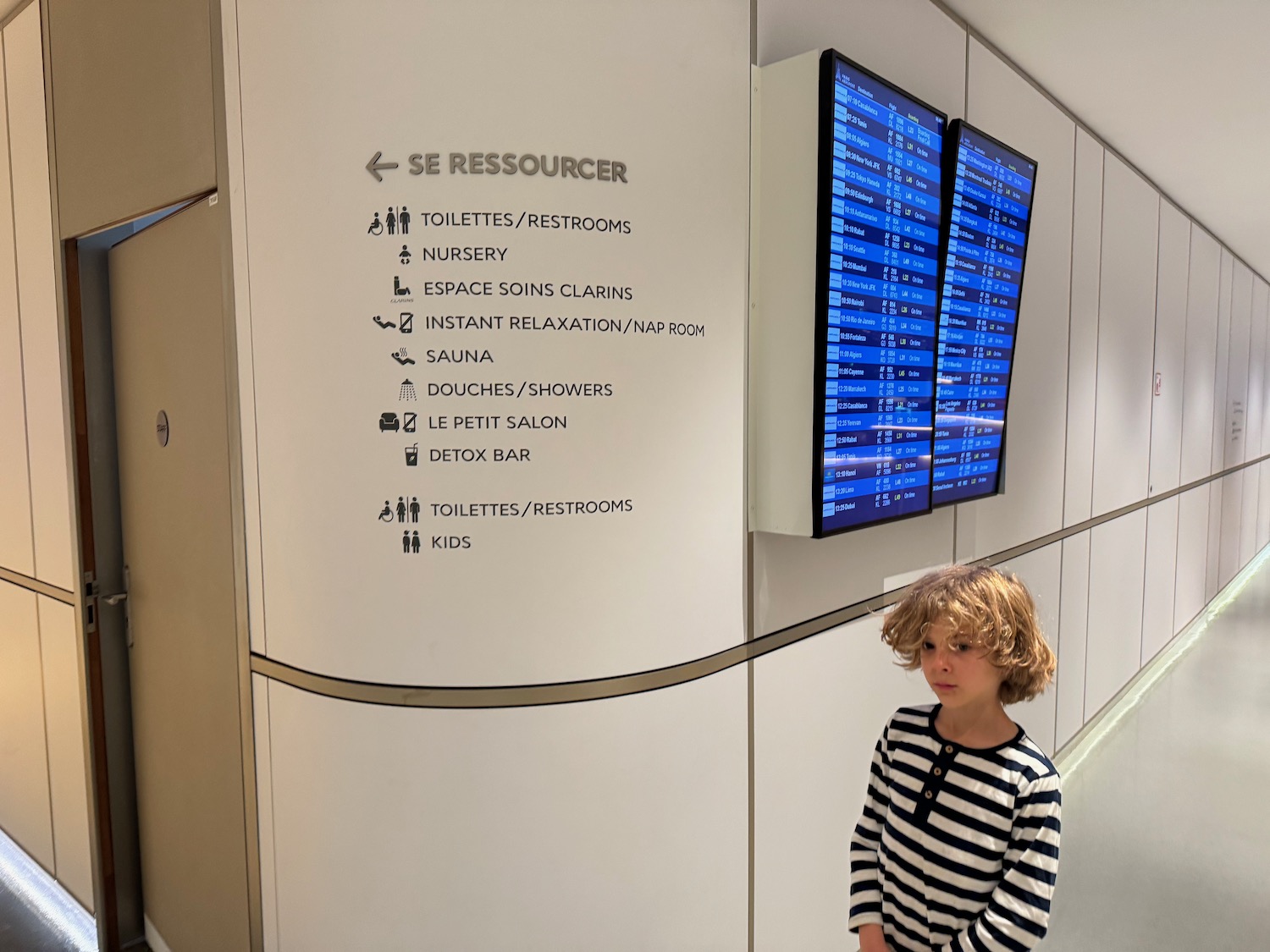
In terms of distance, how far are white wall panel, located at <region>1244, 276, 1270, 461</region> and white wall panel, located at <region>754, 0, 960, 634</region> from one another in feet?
25.5

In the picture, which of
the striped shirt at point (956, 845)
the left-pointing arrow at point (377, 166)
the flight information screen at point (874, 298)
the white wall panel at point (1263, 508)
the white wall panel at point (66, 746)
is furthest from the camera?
the white wall panel at point (1263, 508)

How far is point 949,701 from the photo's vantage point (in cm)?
132

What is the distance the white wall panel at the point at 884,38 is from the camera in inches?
77.4

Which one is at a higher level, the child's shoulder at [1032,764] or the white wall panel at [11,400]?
the white wall panel at [11,400]

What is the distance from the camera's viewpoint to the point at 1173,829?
3346mm

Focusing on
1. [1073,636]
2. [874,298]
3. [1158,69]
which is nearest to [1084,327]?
[1158,69]

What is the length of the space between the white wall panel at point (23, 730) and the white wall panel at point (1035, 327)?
10.8 feet

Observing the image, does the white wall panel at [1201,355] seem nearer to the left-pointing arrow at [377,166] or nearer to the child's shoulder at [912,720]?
the child's shoulder at [912,720]

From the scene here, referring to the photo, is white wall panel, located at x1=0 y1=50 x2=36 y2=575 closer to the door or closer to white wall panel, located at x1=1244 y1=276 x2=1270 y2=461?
the door

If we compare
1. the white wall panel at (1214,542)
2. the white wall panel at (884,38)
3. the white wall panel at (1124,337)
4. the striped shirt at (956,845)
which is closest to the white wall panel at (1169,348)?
the white wall panel at (1124,337)

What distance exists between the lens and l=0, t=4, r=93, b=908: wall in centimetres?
258

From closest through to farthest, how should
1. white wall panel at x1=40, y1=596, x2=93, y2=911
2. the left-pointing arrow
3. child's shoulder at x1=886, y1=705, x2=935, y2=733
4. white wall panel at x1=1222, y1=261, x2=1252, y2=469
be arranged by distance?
child's shoulder at x1=886, y1=705, x2=935, y2=733 < the left-pointing arrow < white wall panel at x1=40, y1=596, x2=93, y2=911 < white wall panel at x1=1222, y1=261, x2=1252, y2=469

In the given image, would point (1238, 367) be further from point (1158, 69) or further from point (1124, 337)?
point (1158, 69)

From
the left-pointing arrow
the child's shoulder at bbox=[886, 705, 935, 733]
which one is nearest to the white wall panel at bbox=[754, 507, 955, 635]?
the child's shoulder at bbox=[886, 705, 935, 733]
